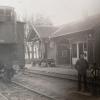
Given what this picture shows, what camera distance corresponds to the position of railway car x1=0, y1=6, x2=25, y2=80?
2.65m

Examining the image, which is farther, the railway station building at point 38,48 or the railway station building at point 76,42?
the railway station building at point 38,48

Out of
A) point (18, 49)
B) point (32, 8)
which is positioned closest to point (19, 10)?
point (32, 8)

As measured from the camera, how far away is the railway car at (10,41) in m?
2.65

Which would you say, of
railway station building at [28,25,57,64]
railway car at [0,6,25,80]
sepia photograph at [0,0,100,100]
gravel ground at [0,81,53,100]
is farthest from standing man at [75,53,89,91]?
railway car at [0,6,25,80]

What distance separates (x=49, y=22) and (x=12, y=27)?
3.77ft

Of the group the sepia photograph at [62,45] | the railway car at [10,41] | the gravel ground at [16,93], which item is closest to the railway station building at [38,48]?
the sepia photograph at [62,45]

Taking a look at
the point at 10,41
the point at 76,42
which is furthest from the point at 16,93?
the point at 76,42

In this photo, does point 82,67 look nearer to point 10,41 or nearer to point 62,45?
point 62,45

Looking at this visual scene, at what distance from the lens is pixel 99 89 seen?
2.01 m

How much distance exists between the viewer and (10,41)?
2.67 metres

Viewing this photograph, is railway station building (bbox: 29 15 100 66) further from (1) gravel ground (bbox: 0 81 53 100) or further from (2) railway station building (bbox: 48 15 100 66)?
(1) gravel ground (bbox: 0 81 53 100)

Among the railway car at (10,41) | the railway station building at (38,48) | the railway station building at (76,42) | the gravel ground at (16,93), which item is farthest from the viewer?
the railway car at (10,41)

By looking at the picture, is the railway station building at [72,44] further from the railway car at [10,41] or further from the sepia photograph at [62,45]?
the railway car at [10,41]

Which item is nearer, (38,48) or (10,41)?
(38,48)
